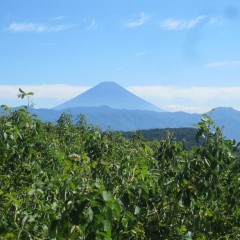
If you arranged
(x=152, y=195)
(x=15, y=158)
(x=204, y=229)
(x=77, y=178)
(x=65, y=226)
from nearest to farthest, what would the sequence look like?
1. (x=65, y=226)
2. (x=77, y=178)
3. (x=152, y=195)
4. (x=204, y=229)
5. (x=15, y=158)

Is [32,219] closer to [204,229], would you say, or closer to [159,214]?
[159,214]

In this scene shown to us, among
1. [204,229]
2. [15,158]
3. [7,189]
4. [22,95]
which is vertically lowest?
[204,229]

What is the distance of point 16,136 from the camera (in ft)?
22.1

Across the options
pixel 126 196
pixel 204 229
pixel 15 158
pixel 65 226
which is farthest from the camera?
pixel 15 158

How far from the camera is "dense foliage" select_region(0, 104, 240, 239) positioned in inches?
136

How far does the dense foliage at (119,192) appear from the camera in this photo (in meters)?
3.46

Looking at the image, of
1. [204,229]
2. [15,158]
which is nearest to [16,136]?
[15,158]

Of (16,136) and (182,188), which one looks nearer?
(182,188)

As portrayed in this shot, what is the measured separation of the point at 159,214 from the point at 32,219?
9.51 feet

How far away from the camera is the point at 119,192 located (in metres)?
5.18

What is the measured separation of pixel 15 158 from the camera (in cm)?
713

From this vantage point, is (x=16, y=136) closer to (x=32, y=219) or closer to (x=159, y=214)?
(x=159, y=214)

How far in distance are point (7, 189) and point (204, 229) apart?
11.2ft

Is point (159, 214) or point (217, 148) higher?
point (217, 148)
